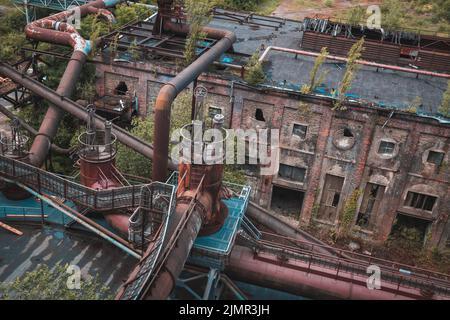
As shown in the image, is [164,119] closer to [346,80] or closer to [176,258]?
[176,258]

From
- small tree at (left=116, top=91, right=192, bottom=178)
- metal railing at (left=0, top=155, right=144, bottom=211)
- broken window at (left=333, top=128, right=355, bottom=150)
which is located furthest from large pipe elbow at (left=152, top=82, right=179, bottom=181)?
broken window at (left=333, top=128, right=355, bottom=150)

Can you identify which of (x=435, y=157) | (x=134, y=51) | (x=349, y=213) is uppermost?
(x=134, y=51)

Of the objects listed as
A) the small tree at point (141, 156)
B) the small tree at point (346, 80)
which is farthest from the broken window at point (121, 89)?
the small tree at point (346, 80)

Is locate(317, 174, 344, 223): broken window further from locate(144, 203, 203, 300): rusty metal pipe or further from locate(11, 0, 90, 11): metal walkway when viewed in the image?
locate(11, 0, 90, 11): metal walkway

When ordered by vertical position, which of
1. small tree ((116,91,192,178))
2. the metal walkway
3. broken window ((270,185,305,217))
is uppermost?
the metal walkway

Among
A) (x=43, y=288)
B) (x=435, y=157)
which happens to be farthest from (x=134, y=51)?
(x=43, y=288)
